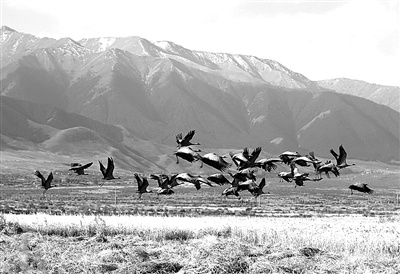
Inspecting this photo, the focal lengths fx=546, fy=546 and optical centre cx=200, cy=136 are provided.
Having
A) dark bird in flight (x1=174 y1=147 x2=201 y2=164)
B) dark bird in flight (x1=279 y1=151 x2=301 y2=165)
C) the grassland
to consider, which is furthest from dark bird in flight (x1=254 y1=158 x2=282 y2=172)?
the grassland

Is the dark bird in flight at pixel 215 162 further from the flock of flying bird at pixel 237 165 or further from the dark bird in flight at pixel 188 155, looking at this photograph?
the dark bird in flight at pixel 188 155

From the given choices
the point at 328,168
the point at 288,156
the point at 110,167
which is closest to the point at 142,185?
the point at 110,167

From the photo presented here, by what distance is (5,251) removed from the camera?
61.4 feet

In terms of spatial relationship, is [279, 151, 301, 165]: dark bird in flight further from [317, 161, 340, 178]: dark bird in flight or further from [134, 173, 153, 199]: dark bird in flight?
[134, 173, 153, 199]: dark bird in flight

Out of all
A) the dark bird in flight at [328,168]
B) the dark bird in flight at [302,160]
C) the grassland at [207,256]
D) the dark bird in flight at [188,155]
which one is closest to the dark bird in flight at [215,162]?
the dark bird in flight at [188,155]

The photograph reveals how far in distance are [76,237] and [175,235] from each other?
4.49 m

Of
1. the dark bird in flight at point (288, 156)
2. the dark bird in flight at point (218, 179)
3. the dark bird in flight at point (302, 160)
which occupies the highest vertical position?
the dark bird in flight at point (288, 156)

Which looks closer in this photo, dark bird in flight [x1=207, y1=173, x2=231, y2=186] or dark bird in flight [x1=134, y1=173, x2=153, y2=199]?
dark bird in flight [x1=207, y1=173, x2=231, y2=186]

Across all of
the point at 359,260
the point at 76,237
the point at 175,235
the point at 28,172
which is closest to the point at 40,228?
the point at 76,237

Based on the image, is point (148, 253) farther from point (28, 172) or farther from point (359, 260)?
point (28, 172)

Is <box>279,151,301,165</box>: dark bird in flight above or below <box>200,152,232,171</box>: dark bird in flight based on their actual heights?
above

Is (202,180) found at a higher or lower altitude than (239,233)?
higher

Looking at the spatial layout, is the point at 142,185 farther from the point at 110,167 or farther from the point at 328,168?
the point at 328,168

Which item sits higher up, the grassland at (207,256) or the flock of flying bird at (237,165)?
the flock of flying bird at (237,165)
